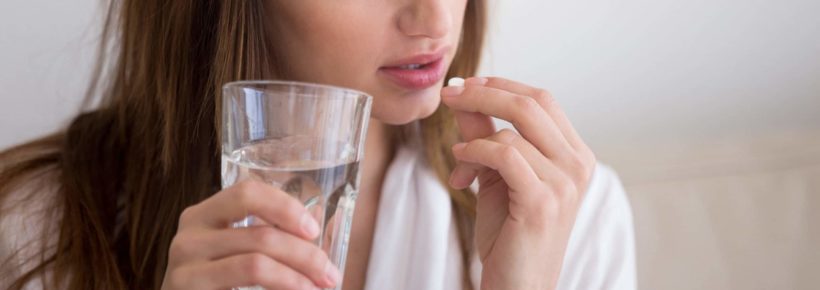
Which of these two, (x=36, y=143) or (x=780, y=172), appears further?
(x=780, y=172)

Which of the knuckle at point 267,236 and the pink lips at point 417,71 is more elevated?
the pink lips at point 417,71

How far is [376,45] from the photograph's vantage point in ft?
2.74

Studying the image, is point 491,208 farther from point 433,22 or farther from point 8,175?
point 8,175

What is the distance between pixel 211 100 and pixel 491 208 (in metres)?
0.35

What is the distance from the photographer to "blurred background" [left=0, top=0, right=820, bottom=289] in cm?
124

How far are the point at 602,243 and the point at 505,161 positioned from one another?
0.44 meters

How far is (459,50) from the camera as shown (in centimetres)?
121

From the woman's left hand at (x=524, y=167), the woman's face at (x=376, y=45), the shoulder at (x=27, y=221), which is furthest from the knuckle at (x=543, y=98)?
the shoulder at (x=27, y=221)

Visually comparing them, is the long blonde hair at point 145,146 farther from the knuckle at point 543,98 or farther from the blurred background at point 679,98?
the knuckle at point 543,98

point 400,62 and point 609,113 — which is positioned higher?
point 400,62

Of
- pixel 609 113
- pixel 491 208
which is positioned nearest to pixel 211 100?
pixel 491 208

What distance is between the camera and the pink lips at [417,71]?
86 cm

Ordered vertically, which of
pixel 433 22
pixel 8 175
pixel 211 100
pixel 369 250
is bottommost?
pixel 369 250

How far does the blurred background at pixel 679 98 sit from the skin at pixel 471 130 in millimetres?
481
